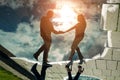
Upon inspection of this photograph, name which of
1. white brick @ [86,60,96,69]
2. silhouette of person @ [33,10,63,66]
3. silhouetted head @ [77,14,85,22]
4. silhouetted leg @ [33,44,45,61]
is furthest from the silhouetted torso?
white brick @ [86,60,96,69]

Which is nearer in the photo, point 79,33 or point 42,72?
point 79,33

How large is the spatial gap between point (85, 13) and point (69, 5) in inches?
6.2

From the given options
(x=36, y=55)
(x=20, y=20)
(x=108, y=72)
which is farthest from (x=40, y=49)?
(x=108, y=72)

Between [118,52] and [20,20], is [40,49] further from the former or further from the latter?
[118,52]

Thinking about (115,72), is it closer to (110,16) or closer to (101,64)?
(101,64)

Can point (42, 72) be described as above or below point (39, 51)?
below

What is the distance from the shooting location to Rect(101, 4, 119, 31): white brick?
376cm

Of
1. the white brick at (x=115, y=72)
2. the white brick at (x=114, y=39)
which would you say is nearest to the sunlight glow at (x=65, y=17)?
the white brick at (x=114, y=39)

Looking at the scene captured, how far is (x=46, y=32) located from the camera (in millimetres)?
3875

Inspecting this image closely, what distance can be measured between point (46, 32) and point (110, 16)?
0.59m

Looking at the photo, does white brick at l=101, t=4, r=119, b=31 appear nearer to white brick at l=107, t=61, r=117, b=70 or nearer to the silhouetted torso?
white brick at l=107, t=61, r=117, b=70

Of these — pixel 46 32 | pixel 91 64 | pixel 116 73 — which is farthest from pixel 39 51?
pixel 116 73

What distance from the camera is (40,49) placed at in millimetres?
3904

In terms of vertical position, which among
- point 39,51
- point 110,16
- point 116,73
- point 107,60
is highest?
point 110,16
